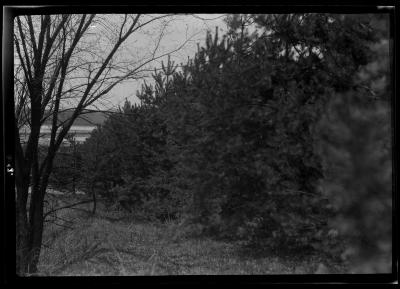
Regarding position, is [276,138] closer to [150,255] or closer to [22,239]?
[150,255]

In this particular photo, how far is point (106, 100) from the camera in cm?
527

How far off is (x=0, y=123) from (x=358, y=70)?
9.18 feet

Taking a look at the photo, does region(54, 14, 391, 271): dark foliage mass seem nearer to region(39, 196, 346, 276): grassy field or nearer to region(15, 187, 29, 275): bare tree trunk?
region(39, 196, 346, 276): grassy field

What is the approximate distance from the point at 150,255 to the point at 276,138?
4.91 feet

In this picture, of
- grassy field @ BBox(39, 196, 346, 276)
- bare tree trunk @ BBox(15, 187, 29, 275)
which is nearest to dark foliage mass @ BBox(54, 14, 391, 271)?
grassy field @ BBox(39, 196, 346, 276)

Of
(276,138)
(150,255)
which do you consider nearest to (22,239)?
(150,255)

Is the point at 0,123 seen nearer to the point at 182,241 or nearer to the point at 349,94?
the point at 182,241

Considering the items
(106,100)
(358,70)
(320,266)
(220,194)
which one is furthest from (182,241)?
(358,70)

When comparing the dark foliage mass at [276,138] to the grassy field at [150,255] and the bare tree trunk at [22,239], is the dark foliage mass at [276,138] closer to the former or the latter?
the grassy field at [150,255]

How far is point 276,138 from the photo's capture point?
4.50 metres

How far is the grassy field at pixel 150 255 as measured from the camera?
411cm

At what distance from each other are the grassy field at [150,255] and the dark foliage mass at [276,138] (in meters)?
0.15

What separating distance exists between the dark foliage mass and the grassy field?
0.50 feet

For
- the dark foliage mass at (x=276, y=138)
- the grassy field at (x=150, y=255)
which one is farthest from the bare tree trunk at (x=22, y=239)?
the dark foliage mass at (x=276, y=138)
